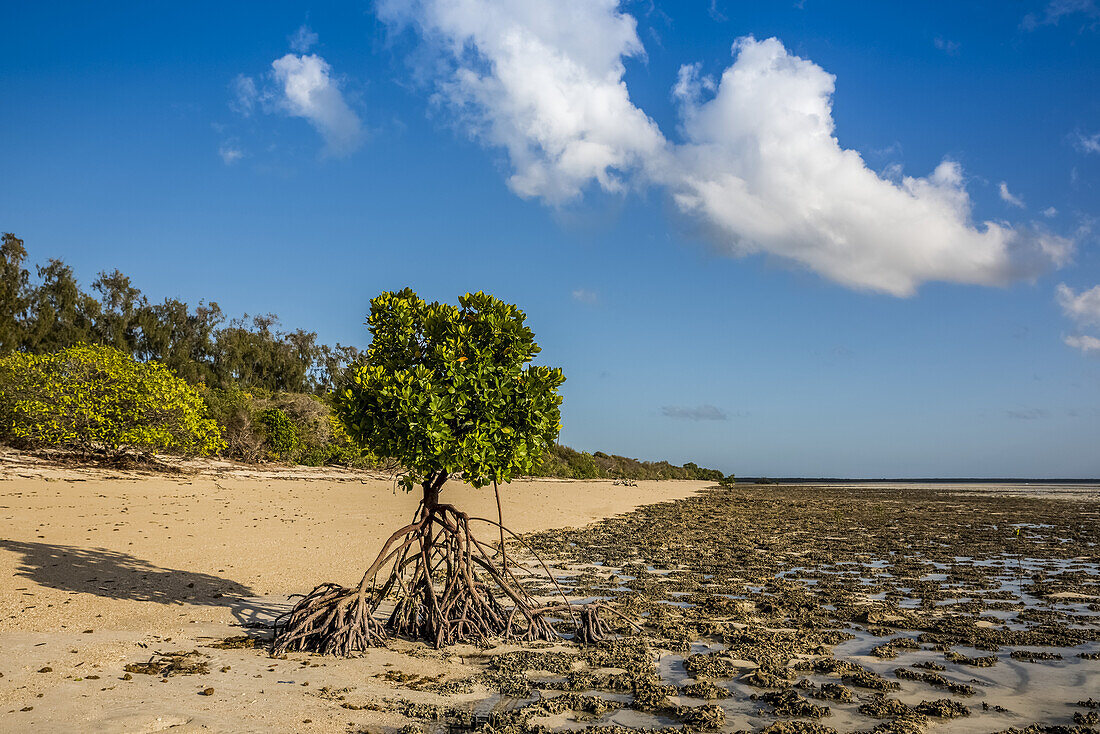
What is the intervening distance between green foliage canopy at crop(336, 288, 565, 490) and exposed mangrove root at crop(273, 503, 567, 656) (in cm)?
91

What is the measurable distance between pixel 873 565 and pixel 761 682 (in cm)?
997

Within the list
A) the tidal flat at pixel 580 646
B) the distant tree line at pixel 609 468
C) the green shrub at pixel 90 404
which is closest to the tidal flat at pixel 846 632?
the tidal flat at pixel 580 646

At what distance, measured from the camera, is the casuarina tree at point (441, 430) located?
8.00m

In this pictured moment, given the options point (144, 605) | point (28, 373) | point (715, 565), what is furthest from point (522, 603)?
point (28, 373)

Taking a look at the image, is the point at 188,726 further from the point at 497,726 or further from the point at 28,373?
the point at 28,373

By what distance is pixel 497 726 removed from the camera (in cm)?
576

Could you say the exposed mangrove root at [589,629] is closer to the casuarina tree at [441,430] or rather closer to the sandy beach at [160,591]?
the casuarina tree at [441,430]

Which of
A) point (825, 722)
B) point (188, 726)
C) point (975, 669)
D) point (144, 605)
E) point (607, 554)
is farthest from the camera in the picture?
point (607, 554)

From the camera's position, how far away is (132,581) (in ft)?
33.6

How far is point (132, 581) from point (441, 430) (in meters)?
5.95

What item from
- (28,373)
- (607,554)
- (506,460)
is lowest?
(607,554)

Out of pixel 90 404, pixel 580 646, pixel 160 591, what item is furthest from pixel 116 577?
pixel 90 404

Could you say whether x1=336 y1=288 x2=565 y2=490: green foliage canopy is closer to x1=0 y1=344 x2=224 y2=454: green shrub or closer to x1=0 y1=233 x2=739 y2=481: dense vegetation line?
x1=0 y1=233 x2=739 y2=481: dense vegetation line

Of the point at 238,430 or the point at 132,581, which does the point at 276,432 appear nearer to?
the point at 238,430
